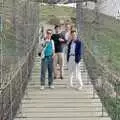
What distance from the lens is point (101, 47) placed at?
11516mm

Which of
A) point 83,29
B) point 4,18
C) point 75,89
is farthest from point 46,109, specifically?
point 83,29

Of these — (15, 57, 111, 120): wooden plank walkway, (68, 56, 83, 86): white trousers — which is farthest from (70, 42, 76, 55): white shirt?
(15, 57, 111, 120): wooden plank walkway

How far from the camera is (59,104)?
9867mm

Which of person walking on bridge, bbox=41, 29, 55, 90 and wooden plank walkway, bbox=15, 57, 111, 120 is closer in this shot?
wooden plank walkway, bbox=15, 57, 111, 120

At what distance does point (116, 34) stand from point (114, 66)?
52cm

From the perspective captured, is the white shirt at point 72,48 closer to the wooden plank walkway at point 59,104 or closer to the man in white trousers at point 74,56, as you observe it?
the man in white trousers at point 74,56

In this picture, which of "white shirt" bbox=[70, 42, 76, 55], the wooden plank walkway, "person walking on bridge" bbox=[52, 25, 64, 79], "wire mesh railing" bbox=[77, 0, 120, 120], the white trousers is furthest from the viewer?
"person walking on bridge" bbox=[52, 25, 64, 79]

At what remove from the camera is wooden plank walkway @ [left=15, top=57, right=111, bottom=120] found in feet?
29.1

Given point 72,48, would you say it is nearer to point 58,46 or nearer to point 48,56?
point 48,56

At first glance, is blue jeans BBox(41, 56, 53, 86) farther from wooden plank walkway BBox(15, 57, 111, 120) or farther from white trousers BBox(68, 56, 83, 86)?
white trousers BBox(68, 56, 83, 86)

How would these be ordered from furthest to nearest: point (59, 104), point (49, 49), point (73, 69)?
point (73, 69) → point (49, 49) → point (59, 104)

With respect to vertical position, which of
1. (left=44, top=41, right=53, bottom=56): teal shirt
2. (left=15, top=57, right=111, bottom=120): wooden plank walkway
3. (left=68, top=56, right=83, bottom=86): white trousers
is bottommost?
(left=15, top=57, right=111, bottom=120): wooden plank walkway

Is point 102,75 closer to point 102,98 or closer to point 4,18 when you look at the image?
point 102,98

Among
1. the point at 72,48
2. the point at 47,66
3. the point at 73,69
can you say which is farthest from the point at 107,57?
the point at 47,66
